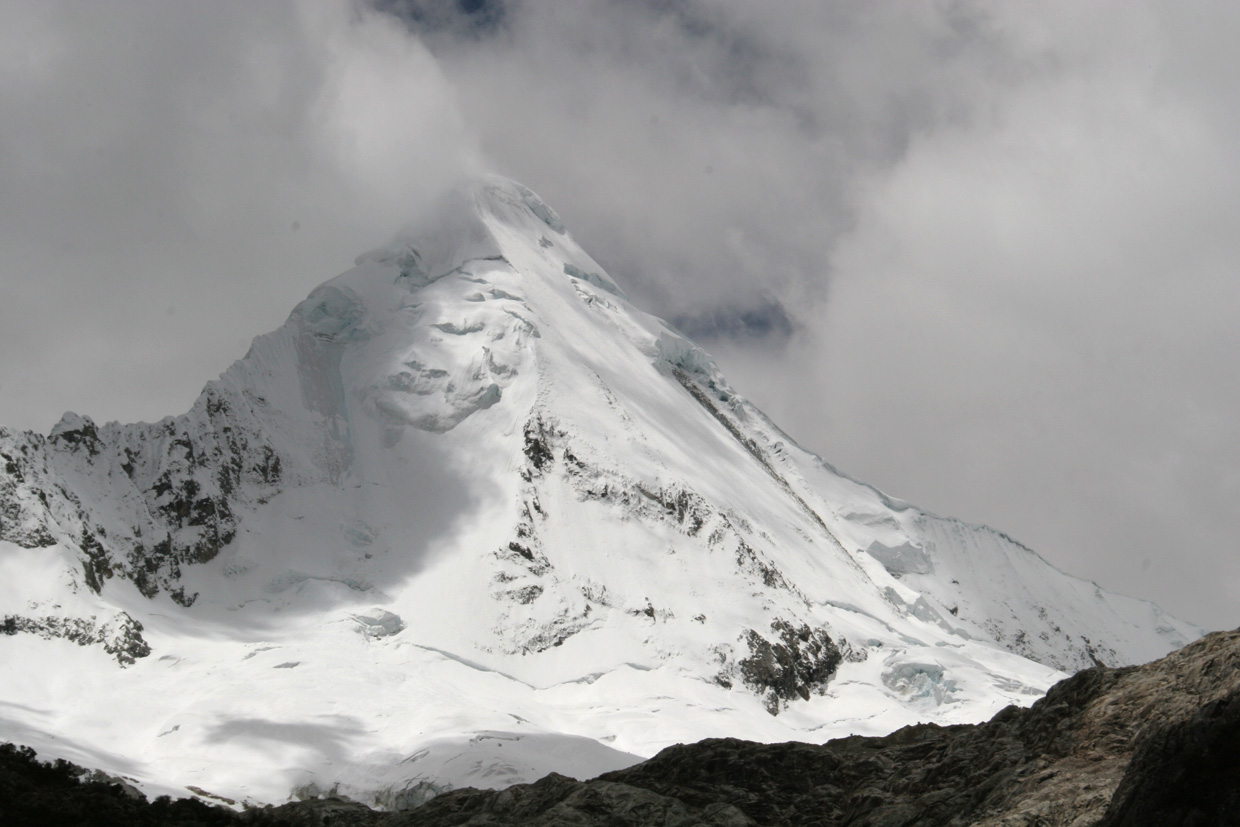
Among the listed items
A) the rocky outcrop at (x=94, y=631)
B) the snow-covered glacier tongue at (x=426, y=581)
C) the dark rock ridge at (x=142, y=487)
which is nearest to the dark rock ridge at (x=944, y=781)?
the snow-covered glacier tongue at (x=426, y=581)

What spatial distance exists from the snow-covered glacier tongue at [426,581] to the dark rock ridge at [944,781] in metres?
40.2

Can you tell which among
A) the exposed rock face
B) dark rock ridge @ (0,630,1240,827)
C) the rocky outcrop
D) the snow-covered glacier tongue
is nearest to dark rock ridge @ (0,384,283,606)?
the snow-covered glacier tongue

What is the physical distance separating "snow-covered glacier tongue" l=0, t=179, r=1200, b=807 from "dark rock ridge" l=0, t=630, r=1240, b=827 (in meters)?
40.2

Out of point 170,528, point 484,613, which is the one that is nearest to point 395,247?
A: point 170,528

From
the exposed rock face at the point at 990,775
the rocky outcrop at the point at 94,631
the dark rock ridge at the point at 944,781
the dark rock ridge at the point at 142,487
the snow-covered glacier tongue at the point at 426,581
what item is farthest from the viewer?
the dark rock ridge at the point at 142,487

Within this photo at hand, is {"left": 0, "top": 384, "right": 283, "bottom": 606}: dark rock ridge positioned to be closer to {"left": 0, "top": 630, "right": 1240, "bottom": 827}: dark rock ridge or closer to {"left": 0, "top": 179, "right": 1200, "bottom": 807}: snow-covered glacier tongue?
{"left": 0, "top": 179, "right": 1200, "bottom": 807}: snow-covered glacier tongue

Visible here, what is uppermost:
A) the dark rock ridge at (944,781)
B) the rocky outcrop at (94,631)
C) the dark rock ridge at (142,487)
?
the dark rock ridge at (142,487)

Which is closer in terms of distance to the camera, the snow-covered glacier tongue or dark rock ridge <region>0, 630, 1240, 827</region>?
dark rock ridge <region>0, 630, 1240, 827</region>

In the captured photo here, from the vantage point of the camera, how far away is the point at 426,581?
Result: 418ft

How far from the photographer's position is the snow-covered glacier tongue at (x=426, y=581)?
92.1 meters

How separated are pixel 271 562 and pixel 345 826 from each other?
9574cm

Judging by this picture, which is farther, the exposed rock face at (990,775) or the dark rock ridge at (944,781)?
the dark rock ridge at (944,781)

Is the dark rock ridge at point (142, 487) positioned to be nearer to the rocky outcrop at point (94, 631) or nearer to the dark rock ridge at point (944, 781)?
the rocky outcrop at point (94, 631)

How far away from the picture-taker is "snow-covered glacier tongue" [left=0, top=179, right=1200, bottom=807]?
9206cm
